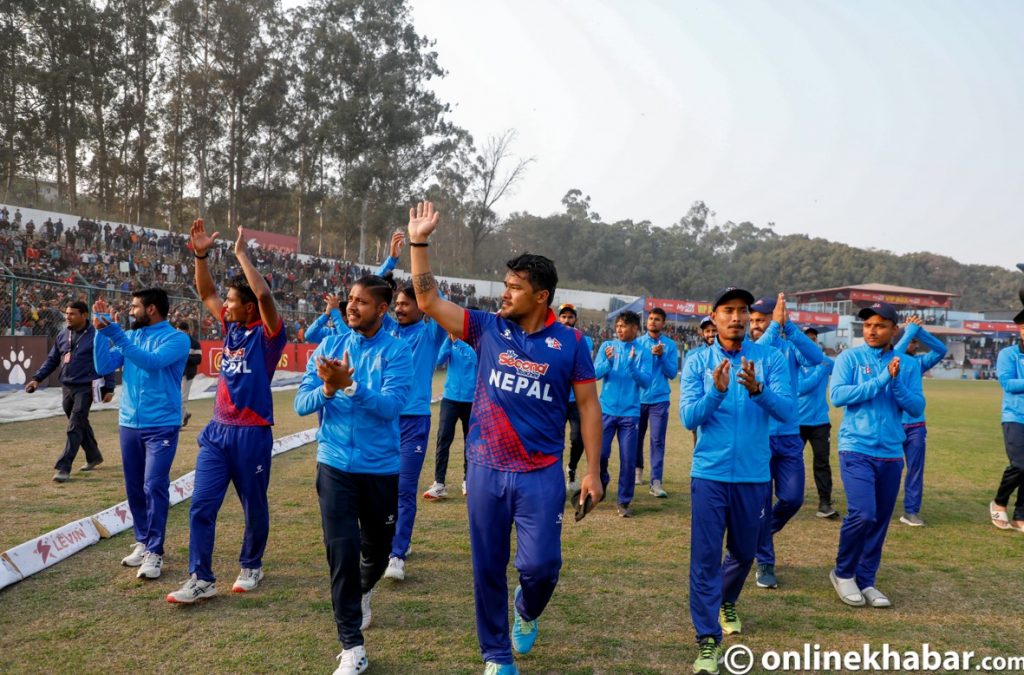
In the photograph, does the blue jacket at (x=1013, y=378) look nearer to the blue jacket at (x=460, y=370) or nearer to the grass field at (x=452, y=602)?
the grass field at (x=452, y=602)

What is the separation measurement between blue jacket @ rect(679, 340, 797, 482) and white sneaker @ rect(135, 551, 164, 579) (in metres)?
4.07

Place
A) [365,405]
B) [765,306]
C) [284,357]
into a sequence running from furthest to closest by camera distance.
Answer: [284,357]
[765,306]
[365,405]

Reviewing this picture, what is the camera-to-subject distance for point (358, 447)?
4098 mm

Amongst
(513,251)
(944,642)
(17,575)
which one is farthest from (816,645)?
(513,251)

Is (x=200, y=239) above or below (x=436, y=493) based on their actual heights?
above

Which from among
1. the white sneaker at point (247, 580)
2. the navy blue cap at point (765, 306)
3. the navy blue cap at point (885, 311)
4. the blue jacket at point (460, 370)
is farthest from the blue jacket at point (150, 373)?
the navy blue cap at point (885, 311)

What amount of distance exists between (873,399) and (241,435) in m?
4.78

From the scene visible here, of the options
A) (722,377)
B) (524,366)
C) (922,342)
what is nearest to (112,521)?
→ (524,366)

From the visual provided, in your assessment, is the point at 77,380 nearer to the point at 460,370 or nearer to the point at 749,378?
the point at 460,370

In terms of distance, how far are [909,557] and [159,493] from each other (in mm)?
6631

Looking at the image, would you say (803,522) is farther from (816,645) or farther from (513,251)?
(513,251)

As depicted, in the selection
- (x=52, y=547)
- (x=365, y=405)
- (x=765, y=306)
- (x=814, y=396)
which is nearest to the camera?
(x=365, y=405)

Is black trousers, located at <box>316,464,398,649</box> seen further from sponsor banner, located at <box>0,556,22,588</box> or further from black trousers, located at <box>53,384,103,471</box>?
black trousers, located at <box>53,384,103,471</box>

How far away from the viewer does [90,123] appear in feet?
126
